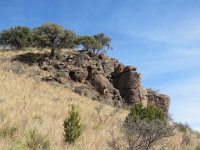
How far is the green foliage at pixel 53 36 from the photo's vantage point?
137 ft

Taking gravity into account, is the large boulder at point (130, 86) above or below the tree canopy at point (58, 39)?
below

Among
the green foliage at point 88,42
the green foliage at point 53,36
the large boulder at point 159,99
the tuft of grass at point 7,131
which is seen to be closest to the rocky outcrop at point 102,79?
the large boulder at point 159,99

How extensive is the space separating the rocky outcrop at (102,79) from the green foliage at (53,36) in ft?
12.4

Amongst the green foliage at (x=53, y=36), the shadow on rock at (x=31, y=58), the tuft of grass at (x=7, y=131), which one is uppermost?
the green foliage at (x=53, y=36)

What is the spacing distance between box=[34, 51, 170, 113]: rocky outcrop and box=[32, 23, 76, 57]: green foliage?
3778 mm

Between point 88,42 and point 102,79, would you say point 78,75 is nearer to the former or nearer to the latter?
point 102,79

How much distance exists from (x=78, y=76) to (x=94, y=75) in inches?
70.0

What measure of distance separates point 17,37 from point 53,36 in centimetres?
1494

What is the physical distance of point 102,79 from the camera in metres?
35.1

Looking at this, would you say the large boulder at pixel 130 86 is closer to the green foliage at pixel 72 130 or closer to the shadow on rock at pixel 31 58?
the shadow on rock at pixel 31 58

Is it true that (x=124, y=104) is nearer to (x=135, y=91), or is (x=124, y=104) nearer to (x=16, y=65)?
(x=135, y=91)

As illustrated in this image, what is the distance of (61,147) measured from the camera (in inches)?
329

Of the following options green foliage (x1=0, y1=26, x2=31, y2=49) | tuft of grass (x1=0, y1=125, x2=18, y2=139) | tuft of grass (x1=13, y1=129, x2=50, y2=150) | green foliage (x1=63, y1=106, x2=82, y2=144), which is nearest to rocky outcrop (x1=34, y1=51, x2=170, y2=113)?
green foliage (x1=0, y1=26, x2=31, y2=49)

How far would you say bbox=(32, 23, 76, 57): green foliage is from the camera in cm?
4178
